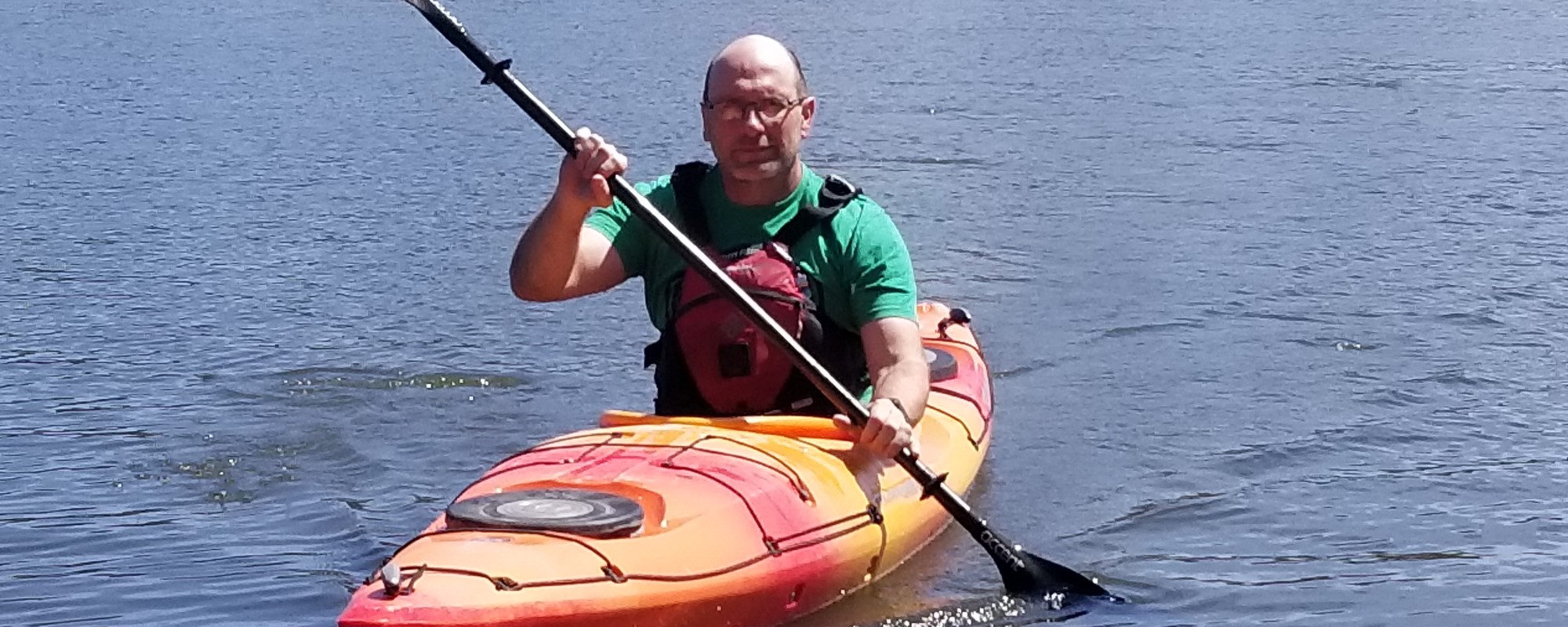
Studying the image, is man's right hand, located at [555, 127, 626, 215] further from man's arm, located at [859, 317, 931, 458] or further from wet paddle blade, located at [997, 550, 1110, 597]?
wet paddle blade, located at [997, 550, 1110, 597]

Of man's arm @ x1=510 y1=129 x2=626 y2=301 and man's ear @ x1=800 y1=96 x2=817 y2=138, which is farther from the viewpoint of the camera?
man's ear @ x1=800 y1=96 x2=817 y2=138

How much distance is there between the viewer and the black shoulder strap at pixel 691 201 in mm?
5398

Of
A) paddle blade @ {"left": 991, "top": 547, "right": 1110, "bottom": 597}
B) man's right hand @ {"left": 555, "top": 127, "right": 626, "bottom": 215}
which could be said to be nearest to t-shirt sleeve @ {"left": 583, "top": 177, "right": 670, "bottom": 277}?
man's right hand @ {"left": 555, "top": 127, "right": 626, "bottom": 215}

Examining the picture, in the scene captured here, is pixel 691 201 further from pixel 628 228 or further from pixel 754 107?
pixel 754 107

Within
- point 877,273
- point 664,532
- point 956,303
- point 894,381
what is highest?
point 877,273

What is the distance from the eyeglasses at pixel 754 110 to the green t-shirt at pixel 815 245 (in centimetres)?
24

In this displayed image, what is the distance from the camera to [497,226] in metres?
11.4

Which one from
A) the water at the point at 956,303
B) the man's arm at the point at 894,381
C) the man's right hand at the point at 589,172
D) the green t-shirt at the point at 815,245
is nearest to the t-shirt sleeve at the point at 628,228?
the green t-shirt at the point at 815,245

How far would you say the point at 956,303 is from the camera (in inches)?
376

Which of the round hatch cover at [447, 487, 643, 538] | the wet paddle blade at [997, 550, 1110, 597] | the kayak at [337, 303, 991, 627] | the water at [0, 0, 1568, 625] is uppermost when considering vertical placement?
the round hatch cover at [447, 487, 643, 538]

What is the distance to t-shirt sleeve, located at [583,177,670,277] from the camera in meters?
5.32

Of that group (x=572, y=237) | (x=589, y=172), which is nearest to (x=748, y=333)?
(x=572, y=237)

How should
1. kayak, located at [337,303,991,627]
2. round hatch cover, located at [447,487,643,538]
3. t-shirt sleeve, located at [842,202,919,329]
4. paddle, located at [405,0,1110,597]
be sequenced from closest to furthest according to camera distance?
kayak, located at [337,303,991,627], round hatch cover, located at [447,487,643,538], paddle, located at [405,0,1110,597], t-shirt sleeve, located at [842,202,919,329]

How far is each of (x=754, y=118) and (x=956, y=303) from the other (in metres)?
4.48
